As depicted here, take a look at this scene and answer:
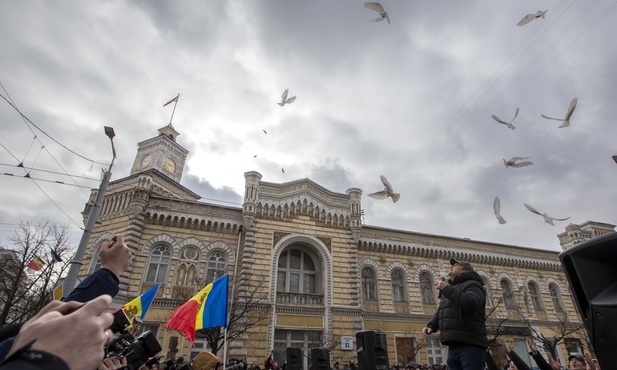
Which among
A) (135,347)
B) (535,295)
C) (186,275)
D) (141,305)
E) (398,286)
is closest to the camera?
(135,347)

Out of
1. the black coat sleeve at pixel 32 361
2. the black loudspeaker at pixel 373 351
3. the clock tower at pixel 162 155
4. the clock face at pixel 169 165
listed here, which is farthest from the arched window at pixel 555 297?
the black coat sleeve at pixel 32 361

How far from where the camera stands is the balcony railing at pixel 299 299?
63.2 ft

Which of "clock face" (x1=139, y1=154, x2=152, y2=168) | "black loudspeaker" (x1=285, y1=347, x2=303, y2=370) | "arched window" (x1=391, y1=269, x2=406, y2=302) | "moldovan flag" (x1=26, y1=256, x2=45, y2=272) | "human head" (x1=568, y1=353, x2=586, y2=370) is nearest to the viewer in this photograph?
"human head" (x1=568, y1=353, x2=586, y2=370)

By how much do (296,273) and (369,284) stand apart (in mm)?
5210

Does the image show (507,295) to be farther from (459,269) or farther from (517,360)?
(459,269)

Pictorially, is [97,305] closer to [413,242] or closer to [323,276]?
[323,276]

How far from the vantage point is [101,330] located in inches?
49.4

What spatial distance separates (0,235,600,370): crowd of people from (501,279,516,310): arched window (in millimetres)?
22940

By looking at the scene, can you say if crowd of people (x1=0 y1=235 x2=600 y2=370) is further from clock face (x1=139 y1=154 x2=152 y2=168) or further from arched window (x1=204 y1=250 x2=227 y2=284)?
clock face (x1=139 y1=154 x2=152 y2=168)

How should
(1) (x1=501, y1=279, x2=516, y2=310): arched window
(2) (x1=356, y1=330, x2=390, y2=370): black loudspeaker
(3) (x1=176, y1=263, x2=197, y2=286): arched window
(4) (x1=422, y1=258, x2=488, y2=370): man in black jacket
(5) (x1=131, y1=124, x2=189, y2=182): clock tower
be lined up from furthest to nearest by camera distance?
(5) (x1=131, y1=124, x2=189, y2=182): clock tower → (1) (x1=501, y1=279, x2=516, y2=310): arched window → (3) (x1=176, y1=263, x2=197, y2=286): arched window → (2) (x1=356, y1=330, x2=390, y2=370): black loudspeaker → (4) (x1=422, y1=258, x2=488, y2=370): man in black jacket

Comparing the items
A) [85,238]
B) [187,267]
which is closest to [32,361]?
[85,238]

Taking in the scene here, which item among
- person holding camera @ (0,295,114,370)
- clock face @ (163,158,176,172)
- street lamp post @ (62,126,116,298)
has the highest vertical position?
clock face @ (163,158,176,172)

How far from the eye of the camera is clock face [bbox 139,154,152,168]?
27.0 meters

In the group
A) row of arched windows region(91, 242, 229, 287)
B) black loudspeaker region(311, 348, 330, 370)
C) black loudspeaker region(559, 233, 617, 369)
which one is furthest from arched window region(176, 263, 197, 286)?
black loudspeaker region(559, 233, 617, 369)
